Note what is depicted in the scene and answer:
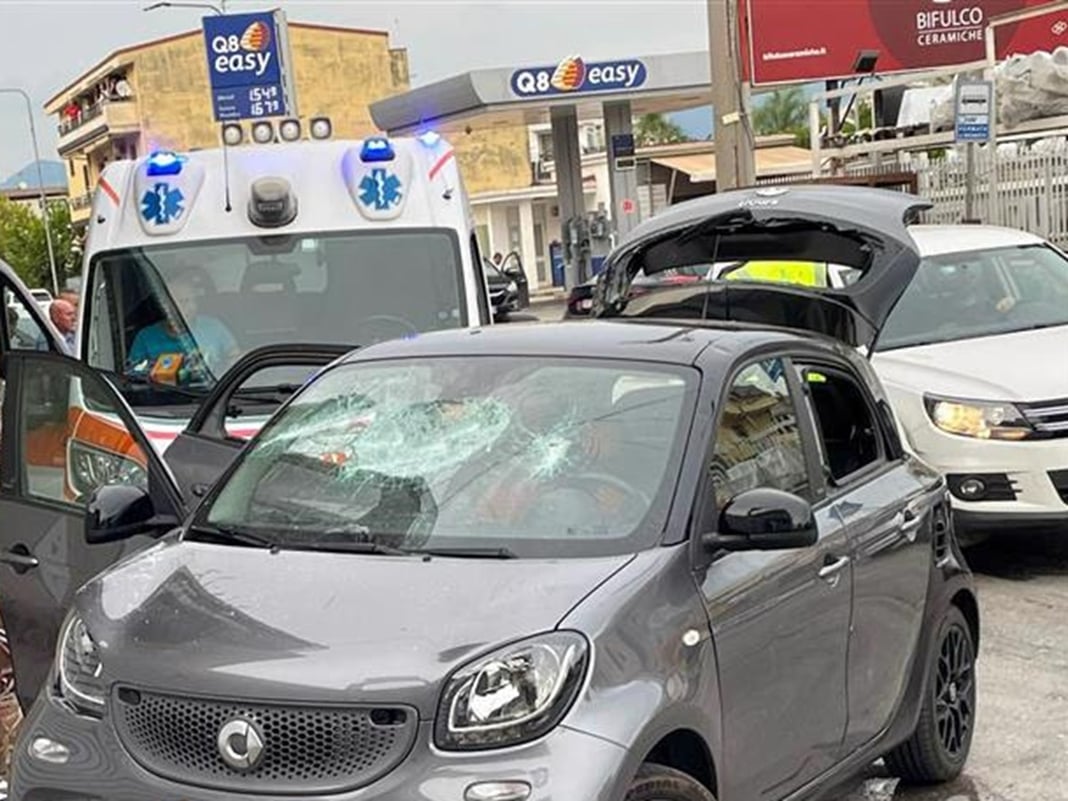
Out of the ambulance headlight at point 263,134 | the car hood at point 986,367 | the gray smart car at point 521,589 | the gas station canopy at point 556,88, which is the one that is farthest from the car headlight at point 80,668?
the gas station canopy at point 556,88

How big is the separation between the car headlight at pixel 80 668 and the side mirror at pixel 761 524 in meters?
1.53

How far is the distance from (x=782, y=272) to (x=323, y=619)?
5.24 meters

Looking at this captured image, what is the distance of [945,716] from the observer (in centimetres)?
485

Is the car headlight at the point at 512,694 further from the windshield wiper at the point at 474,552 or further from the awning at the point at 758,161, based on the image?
the awning at the point at 758,161

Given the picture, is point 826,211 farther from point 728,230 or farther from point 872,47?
point 872,47

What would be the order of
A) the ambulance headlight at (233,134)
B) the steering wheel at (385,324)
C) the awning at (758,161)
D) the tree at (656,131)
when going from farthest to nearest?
the tree at (656,131) → the awning at (758,161) → the ambulance headlight at (233,134) → the steering wheel at (385,324)

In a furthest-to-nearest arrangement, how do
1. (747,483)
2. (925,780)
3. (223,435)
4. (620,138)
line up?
(620,138)
(223,435)
(925,780)
(747,483)

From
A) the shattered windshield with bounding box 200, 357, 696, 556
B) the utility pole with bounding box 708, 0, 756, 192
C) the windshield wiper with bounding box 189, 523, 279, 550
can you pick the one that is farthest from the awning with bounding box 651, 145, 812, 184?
the windshield wiper with bounding box 189, 523, 279, 550

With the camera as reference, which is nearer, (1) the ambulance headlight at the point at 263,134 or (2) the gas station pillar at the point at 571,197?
(1) the ambulance headlight at the point at 263,134

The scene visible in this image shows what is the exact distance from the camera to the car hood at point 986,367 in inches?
286

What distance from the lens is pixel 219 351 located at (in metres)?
7.14

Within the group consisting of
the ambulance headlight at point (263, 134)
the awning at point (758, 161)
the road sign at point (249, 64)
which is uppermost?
the road sign at point (249, 64)

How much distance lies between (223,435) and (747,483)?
2916 mm

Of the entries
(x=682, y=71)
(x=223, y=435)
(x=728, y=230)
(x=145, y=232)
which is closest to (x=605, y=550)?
(x=223, y=435)
